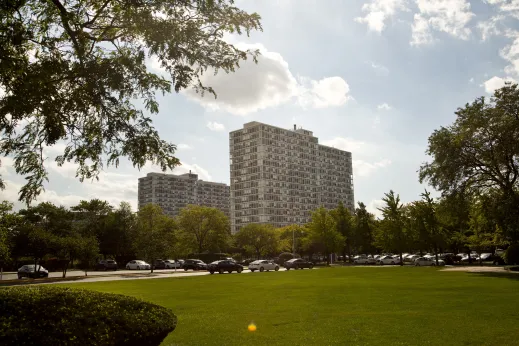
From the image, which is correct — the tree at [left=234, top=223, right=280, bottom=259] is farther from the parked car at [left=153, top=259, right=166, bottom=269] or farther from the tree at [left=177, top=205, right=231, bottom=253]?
the parked car at [left=153, top=259, right=166, bottom=269]

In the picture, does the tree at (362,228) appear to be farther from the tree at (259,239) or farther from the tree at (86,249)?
the tree at (86,249)

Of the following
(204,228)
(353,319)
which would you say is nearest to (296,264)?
(204,228)

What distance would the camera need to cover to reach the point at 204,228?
92.5 meters

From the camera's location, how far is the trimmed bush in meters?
5.22

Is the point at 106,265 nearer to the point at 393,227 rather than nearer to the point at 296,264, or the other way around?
the point at 296,264

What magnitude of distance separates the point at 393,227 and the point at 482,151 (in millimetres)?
28134

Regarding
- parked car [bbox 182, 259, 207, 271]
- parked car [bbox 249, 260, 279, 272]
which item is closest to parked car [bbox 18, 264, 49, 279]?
parked car [bbox 182, 259, 207, 271]

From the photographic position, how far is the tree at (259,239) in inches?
4119

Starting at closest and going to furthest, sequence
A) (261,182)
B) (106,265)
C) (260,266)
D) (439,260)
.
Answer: (260,266)
(439,260)
(106,265)
(261,182)

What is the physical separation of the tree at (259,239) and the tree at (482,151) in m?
63.6

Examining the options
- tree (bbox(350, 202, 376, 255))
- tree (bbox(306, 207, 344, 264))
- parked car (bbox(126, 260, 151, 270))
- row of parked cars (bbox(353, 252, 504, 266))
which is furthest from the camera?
tree (bbox(350, 202, 376, 255))

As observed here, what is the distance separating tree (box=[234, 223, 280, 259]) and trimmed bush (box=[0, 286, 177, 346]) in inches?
3830

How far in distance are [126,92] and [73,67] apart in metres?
1.38

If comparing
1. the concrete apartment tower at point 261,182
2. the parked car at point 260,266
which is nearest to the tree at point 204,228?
the parked car at point 260,266
